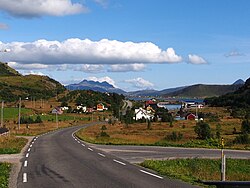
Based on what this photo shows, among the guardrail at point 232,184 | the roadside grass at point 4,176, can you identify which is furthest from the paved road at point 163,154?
the guardrail at point 232,184

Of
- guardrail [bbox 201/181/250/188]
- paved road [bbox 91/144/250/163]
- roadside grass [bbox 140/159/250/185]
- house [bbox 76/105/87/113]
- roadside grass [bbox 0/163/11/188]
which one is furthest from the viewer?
house [bbox 76/105/87/113]

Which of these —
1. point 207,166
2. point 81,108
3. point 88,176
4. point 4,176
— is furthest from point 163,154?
point 81,108

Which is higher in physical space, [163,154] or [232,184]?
[232,184]

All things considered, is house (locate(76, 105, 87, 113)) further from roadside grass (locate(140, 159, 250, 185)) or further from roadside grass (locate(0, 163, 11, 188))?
roadside grass (locate(0, 163, 11, 188))

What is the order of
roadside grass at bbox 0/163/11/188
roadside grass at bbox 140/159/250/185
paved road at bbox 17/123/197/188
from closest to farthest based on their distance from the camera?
paved road at bbox 17/123/197/188 < roadside grass at bbox 0/163/11/188 < roadside grass at bbox 140/159/250/185

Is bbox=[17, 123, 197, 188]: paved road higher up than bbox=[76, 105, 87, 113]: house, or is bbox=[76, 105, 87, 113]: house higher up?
bbox=[17, 123, 197, 188]: paved road

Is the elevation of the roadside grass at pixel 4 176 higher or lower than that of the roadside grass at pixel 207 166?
higher

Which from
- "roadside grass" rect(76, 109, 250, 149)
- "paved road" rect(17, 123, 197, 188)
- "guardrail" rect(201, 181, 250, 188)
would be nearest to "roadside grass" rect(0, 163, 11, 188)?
"paved road" rect(17, 123, 197, 188)

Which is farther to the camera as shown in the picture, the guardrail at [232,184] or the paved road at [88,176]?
the paved road at [88,176]

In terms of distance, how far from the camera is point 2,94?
655 feet

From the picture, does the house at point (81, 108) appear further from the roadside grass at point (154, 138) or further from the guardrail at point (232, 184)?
the guardrail at point (232, 184)

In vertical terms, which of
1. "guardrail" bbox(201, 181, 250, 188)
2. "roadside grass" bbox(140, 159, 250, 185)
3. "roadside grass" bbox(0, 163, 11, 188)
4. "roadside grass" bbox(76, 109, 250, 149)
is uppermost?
"guardrail" bbox(201, 181, 250, 188)

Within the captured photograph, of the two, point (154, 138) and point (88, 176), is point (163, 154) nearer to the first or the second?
point (88, 176)

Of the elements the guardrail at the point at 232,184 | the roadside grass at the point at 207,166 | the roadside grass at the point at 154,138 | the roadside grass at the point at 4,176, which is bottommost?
the roadside grass at the point at 154,138
